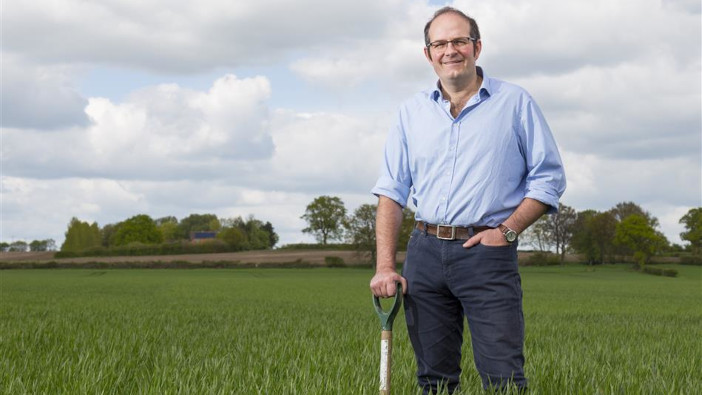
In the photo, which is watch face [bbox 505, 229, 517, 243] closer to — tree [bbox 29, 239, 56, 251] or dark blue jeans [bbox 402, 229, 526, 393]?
dark blue jeans [bbox 402, 229, 526, 393]

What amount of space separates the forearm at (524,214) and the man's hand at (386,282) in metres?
0.74

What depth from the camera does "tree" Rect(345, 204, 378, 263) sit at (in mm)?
71688

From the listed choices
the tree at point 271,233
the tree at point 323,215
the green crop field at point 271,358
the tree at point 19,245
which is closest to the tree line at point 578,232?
the tree at point 323,215

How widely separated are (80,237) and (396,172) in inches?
5851

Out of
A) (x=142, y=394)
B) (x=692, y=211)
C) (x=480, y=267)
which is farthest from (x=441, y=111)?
(x=692, y=211)

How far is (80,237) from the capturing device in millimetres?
144375

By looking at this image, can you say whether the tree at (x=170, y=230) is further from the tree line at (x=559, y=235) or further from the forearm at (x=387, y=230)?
the forearm at (x=387, y=230)

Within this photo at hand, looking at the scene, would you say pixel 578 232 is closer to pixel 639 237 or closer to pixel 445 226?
pixel 639 237

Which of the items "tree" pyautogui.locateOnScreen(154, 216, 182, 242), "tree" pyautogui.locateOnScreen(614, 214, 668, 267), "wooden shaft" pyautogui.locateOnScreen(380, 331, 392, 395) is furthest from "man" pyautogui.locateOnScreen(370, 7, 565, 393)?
"tree" pyautogui.locateOnScreen(154, 216, 182, 242)

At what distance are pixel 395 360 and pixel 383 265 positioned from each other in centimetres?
336

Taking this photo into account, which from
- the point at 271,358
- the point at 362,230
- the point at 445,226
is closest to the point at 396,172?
the point at 445,226

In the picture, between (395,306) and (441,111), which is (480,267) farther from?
(441,111)

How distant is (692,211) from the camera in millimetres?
111875

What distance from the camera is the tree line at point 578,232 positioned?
238 feet
